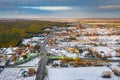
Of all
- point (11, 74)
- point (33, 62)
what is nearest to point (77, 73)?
point (33, 62)

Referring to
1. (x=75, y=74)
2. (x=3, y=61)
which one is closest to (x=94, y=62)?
(x=75, y=74)

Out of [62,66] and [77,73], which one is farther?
[62,66]

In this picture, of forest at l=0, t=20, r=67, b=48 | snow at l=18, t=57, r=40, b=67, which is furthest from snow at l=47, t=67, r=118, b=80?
forest at l=0, t=20, r=67, b=48

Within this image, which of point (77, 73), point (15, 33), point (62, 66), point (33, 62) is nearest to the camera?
point (77, 73)

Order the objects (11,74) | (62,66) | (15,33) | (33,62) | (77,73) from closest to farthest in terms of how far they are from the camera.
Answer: (11,74) < (77,73) < (62,66) < (33,62) < (15,33)

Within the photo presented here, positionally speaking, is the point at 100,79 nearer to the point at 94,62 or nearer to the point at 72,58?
the point at 94,62

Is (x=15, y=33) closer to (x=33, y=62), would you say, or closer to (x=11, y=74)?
(x=33, y=62)

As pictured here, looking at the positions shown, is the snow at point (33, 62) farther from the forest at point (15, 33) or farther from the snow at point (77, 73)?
the forest at point (15, 33)

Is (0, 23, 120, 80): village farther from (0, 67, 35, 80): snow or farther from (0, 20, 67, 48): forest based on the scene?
(0, 20, 67, 48): forest
